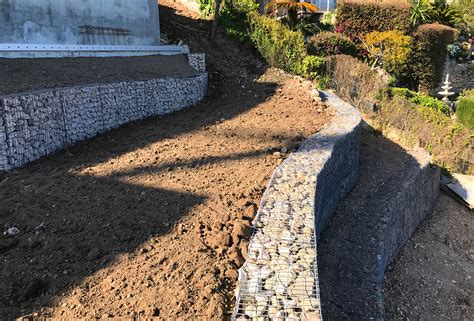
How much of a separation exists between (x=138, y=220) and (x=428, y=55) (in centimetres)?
1723

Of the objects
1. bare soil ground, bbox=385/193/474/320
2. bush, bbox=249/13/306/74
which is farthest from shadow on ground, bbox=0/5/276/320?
bush, bbox=249/13/306/74

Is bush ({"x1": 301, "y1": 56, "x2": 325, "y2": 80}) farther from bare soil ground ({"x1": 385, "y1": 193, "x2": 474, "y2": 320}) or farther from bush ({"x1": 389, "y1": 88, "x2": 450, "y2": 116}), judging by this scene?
bare soil ground ({"x1": 385, "y1": 193, "x2": 474, "y2": 320})

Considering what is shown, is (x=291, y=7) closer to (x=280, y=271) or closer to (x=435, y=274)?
(x=435, y=274)

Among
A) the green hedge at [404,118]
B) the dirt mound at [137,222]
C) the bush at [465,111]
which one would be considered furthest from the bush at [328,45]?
the dirt mound at [137,222]

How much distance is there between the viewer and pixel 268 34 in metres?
13.7

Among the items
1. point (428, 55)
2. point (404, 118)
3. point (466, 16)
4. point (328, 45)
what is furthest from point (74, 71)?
point (466, 16)

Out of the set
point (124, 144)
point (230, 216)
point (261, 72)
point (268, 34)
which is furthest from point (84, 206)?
point (268, 34)

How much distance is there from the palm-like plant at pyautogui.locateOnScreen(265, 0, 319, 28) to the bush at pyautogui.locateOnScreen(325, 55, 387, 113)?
529 centimetres

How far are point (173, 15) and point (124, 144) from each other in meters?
9.88

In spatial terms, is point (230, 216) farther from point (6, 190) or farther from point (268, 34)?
point (268, 34)

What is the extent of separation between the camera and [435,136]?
422 inches

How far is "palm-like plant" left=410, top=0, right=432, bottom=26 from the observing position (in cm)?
1788

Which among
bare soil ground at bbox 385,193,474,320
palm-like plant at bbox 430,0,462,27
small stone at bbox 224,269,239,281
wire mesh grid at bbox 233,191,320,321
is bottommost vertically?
bare soil ground at bbox 385,193,474,320

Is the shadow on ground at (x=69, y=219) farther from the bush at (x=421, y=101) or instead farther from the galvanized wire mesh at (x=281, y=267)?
the bush at (x=421, y=101)
